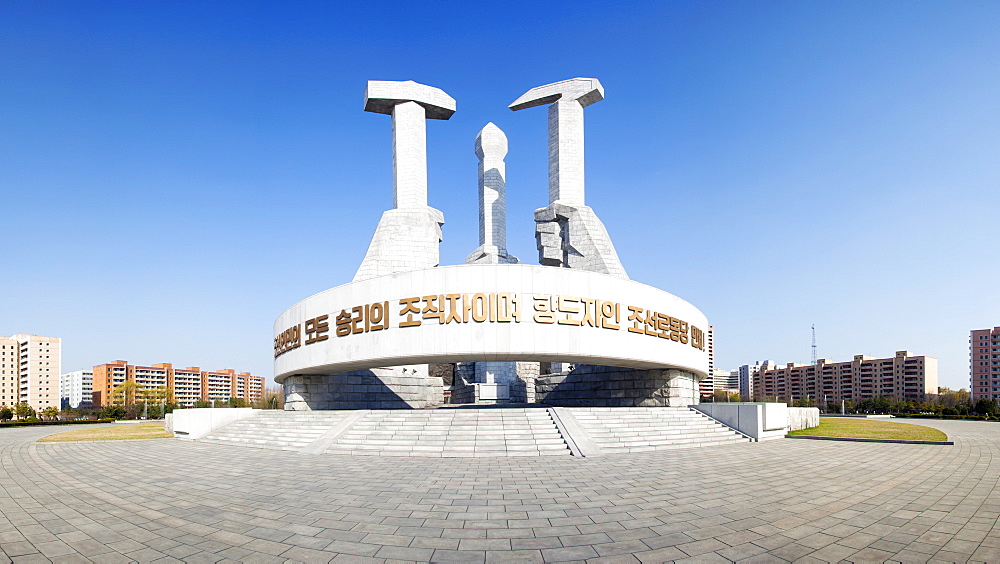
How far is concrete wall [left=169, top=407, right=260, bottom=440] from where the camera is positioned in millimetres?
25891

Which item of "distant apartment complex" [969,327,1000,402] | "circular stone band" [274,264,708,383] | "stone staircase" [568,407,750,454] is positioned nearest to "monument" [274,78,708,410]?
"circular stone band" [274,264,708,383]

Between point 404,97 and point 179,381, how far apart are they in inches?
5805

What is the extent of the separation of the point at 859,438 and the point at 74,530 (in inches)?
1034

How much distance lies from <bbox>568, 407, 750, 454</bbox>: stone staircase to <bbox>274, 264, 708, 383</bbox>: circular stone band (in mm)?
3233

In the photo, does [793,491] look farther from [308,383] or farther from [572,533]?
[308,383]

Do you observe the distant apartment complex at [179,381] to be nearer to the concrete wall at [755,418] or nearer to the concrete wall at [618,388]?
the concrete wall at [618,388]

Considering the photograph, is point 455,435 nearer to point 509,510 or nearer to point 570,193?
point 509,510

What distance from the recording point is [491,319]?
23.4 m

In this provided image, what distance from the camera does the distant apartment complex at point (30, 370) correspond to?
11488cm

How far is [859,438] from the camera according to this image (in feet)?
74.4

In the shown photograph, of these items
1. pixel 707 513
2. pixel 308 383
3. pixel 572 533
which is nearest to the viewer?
pixel 572 533

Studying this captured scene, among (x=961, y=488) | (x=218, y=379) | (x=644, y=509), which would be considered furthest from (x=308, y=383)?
(x=218, y=379)

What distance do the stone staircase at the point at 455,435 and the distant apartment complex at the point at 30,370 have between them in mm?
134295

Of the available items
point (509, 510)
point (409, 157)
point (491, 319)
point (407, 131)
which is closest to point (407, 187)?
point (409, 157)
